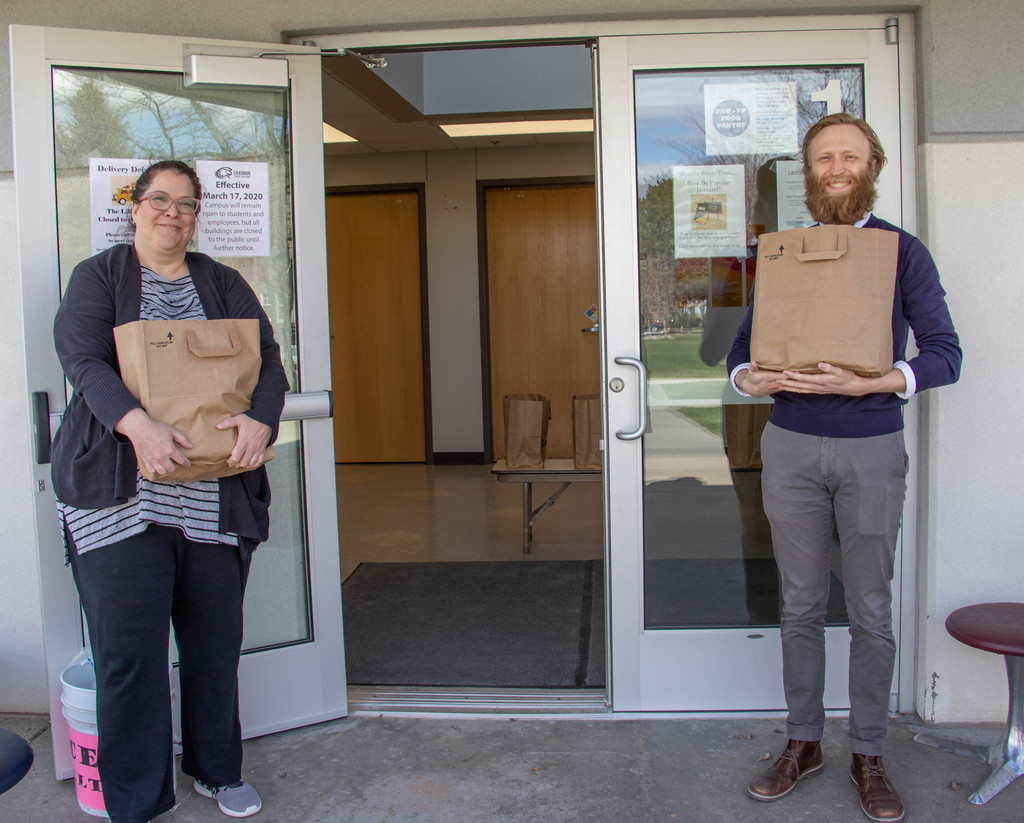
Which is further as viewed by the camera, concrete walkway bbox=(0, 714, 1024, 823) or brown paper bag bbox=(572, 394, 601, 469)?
brown paper bag bbox=(572, 394, 601, 469)

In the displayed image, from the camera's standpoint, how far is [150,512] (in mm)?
1919

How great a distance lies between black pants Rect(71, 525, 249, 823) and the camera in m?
1.93

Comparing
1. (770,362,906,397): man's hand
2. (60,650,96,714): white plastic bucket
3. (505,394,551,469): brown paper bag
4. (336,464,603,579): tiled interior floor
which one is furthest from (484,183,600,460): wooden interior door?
(770,362,906,397): man's hand

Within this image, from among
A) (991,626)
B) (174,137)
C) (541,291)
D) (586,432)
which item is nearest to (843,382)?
(991,626)

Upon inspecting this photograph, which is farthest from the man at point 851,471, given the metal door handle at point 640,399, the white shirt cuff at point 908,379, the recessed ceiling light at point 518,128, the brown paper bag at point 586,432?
the recessed ceiling light at point 518,128

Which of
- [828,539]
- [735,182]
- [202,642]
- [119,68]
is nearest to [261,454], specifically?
[202,642]

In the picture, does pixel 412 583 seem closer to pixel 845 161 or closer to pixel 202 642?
pixel 202 642

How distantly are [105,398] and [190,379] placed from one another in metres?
0.18

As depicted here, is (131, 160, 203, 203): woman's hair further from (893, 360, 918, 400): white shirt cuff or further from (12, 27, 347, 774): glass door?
(893, 360, 918, 400): white shirt cuff

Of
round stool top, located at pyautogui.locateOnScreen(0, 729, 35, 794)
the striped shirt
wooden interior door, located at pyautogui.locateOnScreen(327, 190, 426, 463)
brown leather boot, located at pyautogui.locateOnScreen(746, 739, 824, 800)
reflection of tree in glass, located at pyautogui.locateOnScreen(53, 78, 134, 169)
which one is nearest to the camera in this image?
round stool top, located at pyautogui.locateOnScreen(0, 729, 35, 794)

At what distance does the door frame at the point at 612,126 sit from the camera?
252 centimetres

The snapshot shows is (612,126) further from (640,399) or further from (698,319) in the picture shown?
(640,399)

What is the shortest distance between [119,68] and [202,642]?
157cm

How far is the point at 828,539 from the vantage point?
2.13 m
